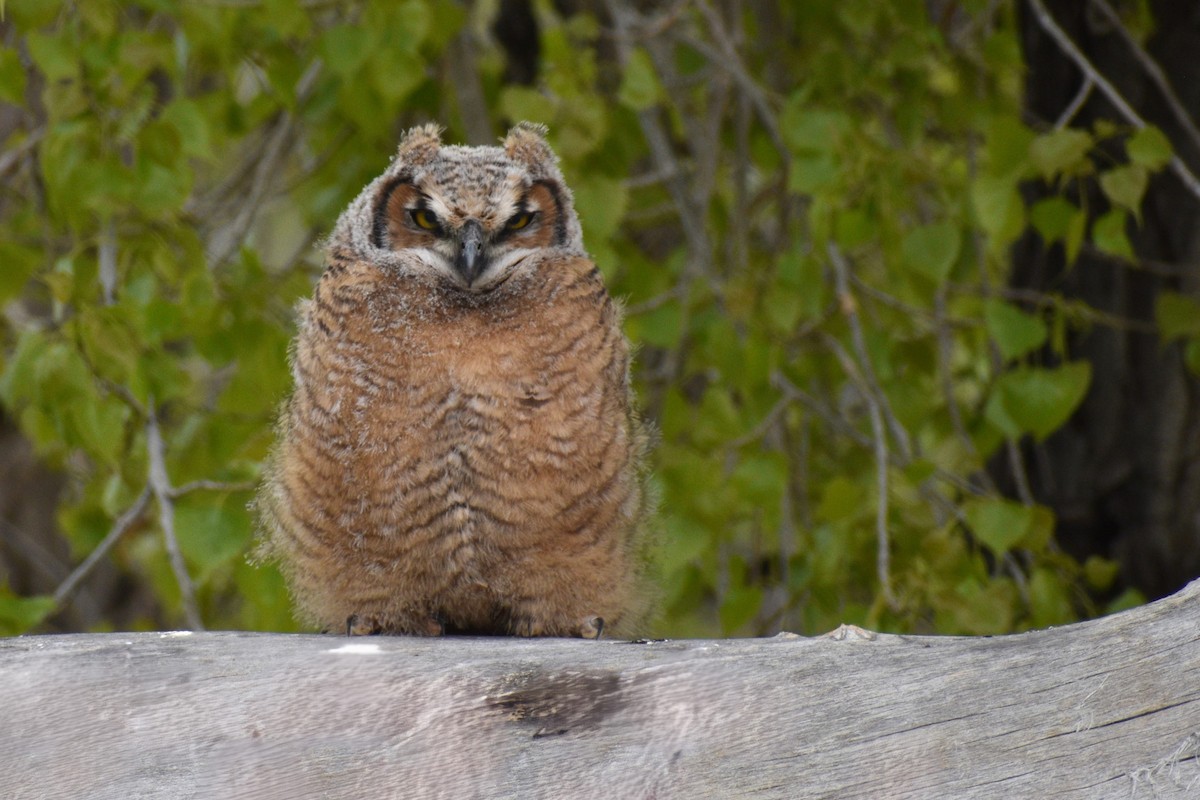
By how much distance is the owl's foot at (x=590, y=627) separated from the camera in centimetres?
262

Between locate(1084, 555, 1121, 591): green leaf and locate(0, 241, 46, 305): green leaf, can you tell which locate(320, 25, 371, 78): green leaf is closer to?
locate(0, 241, 46, 305): green leaf

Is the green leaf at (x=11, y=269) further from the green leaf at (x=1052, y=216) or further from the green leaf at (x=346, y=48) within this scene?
the green leaf at (x=1052, y=216)

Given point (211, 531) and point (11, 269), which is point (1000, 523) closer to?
point (211, 531)

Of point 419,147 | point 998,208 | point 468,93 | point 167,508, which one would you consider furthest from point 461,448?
point 468,93

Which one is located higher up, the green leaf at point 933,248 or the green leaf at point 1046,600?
the green leaf at point 933,248

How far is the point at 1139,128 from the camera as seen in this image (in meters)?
3.04

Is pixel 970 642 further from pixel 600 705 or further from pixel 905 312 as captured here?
pixel 905 312

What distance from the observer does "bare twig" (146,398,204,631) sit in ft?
9.88

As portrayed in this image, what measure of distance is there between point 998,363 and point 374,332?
1857 mm

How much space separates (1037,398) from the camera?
10.1 ft

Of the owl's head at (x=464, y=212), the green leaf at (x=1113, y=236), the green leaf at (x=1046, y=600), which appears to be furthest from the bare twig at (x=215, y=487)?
the green leaf at (x=1113, y=236)

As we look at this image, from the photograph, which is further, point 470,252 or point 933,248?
point 933,248

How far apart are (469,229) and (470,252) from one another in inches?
2.2

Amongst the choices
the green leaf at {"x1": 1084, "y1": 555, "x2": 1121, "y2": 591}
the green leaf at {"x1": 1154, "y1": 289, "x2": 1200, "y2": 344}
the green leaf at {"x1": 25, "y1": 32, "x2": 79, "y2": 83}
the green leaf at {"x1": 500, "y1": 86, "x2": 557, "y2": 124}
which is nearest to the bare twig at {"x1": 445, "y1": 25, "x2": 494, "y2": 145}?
the green leaf at {"x1": 500, "y1": 86, "x2": 557, "y2": 124}
